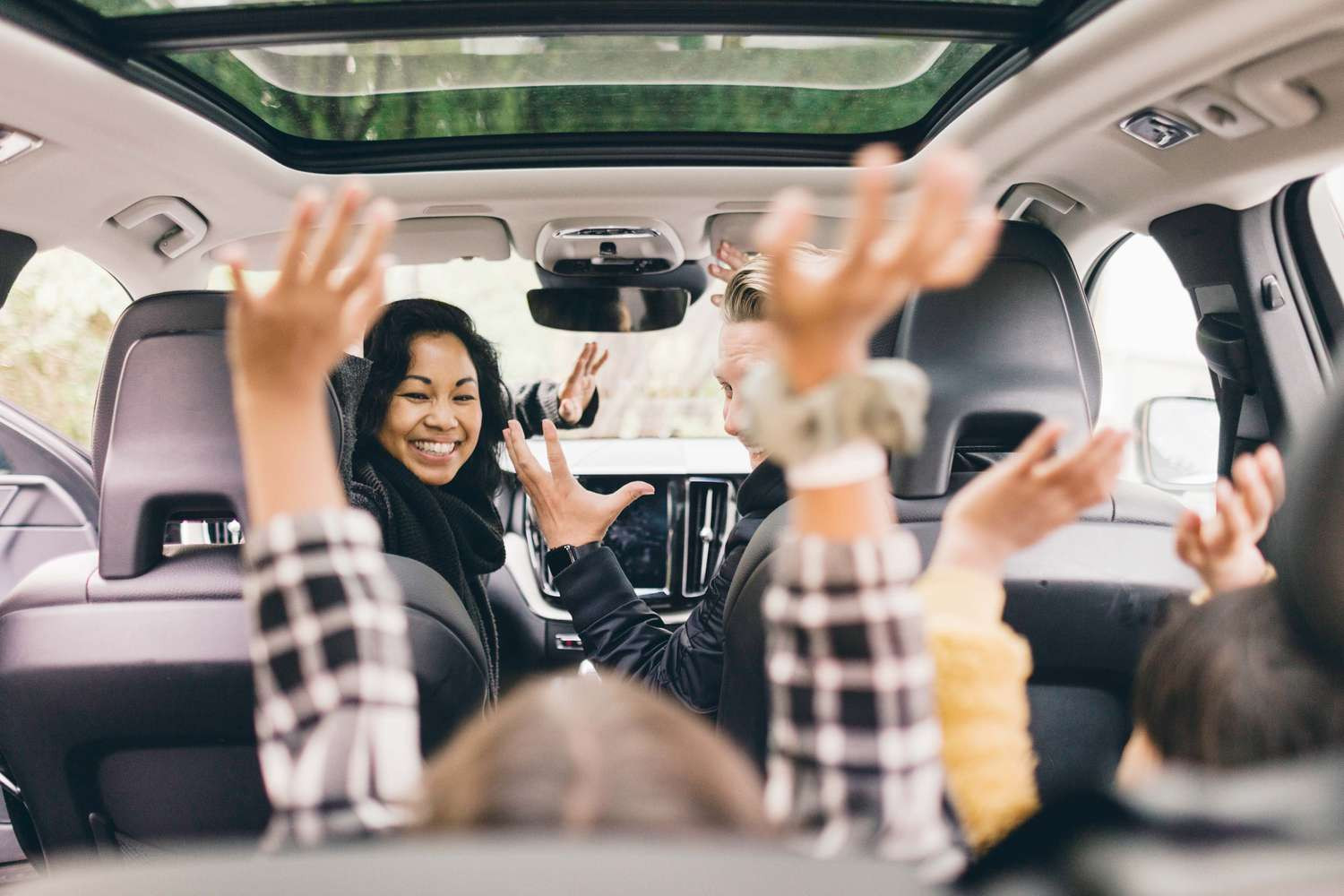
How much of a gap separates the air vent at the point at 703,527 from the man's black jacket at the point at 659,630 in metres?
1.14

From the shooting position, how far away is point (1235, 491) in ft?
3.04

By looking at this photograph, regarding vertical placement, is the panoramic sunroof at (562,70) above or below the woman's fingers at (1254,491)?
above

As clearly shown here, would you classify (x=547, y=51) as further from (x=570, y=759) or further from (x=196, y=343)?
(x=570, y=759)

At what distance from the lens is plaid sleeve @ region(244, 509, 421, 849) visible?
722 mm

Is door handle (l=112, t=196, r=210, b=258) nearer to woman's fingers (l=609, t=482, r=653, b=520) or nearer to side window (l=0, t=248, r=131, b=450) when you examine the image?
side window (l=0, t=248, r=131, b=450)

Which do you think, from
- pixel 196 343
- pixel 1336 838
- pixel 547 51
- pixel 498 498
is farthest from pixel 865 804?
pixel 498 498

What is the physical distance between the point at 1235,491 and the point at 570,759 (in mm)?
795

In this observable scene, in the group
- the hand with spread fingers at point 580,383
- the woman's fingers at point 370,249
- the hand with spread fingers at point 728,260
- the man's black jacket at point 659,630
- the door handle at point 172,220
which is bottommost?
the man's black jacket at point 659,630

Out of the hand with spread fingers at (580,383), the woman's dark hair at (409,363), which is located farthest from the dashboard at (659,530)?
the woman's dark hair at (409,363)

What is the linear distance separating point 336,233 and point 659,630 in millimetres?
1252

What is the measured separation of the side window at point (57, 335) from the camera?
2027mm

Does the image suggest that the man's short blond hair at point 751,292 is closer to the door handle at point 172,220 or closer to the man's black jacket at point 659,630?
the man's black jacket at point 659,630

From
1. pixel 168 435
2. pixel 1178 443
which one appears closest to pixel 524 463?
pixel 168 435

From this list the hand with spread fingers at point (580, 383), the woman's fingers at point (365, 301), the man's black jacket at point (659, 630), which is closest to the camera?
the woman's fingers at point (365, 301)
